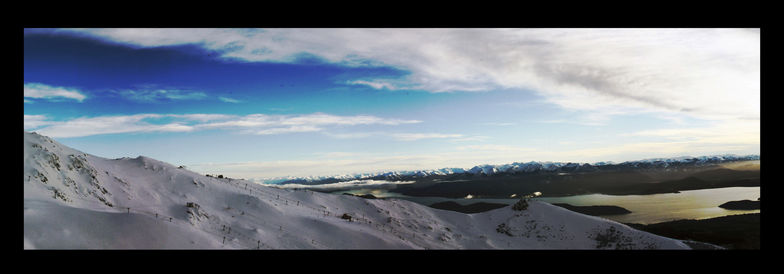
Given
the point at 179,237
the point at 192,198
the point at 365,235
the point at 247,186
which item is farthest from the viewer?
the point at 247,186

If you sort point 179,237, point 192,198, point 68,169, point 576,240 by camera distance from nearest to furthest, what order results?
point 179,237, point 68,169, point 192,198, point 576,240

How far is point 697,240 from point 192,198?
34.6m

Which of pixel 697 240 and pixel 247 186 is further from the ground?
pixel 247 186

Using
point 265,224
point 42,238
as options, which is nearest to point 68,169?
point 42,238

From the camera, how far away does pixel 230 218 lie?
21.8m

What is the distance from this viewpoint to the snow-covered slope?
15.0 m

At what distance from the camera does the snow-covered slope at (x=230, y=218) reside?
14984mm

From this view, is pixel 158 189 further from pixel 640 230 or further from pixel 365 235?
pixel 640 230

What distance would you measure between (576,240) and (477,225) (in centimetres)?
703

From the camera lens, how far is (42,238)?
13359mm
